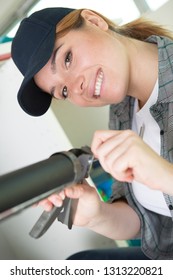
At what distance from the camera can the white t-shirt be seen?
88 cm

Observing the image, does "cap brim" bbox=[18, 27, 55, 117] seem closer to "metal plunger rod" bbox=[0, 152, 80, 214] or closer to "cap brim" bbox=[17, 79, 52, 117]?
"cap brim" bbox=[17, 79, 52, 117]

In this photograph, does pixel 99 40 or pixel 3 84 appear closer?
pixel 99 40

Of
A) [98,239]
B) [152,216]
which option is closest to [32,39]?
[152,216]

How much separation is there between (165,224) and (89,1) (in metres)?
2.10

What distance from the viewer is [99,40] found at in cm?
76

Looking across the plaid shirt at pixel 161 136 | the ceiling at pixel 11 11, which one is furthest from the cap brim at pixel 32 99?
the ceiling at pixel 11 11

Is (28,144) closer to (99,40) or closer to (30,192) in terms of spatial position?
(99,40)

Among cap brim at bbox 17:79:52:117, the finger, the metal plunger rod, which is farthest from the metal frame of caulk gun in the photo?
cap brim at bbox 17:79:52:117

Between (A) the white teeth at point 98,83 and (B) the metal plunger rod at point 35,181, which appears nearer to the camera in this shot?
(B) the metal plunger rod at point 35,181

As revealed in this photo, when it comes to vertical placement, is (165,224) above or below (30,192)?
below

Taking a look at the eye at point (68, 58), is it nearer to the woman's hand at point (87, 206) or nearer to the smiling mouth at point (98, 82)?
the smiling mouth at point (98, 82)

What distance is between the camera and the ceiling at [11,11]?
201cm
